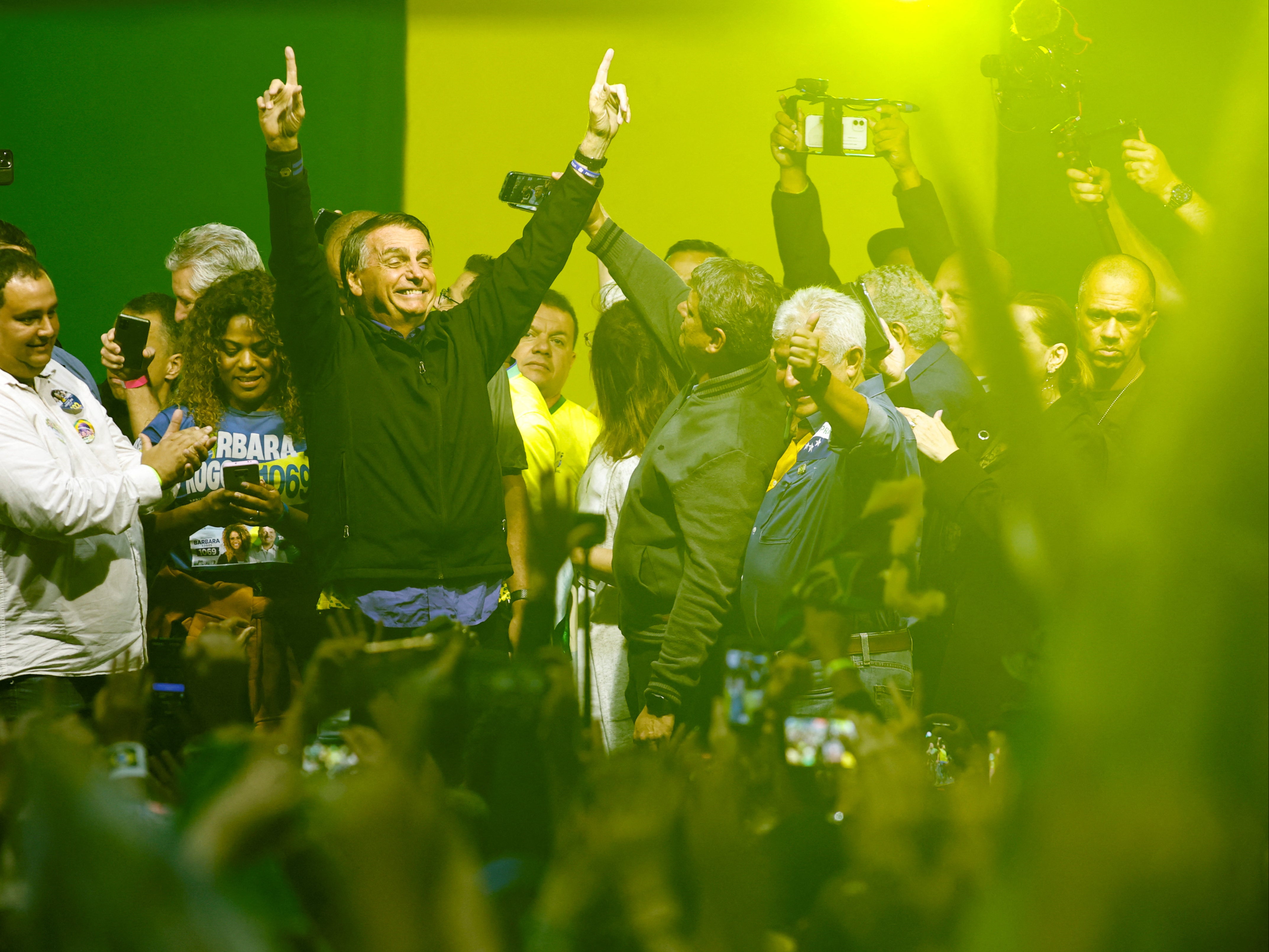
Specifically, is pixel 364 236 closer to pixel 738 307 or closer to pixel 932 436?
pixel 738 307

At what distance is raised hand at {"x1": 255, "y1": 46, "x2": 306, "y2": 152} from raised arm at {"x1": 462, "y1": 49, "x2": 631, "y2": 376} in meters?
0.50

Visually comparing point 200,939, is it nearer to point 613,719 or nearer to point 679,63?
point 613,719

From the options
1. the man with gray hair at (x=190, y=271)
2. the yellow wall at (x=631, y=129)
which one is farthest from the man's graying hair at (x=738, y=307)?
the yellow wall at (x=631, y=129)

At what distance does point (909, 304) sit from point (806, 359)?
3.08 ft

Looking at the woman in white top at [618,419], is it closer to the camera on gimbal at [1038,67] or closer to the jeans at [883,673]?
the jeans at [883,673]

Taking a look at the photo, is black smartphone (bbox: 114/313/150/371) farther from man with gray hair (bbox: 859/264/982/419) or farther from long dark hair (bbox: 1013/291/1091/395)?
long dark hair (bbox: 1013/291/1091/395)

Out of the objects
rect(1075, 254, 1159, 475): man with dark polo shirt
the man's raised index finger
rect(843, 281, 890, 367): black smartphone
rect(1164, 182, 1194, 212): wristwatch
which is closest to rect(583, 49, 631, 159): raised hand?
the man's raised index finger

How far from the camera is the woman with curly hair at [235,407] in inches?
102

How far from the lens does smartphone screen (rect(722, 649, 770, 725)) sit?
125cm

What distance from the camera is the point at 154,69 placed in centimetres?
468

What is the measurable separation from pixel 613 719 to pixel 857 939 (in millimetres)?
2224

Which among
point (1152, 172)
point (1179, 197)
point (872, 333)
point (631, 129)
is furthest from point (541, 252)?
point (631, 129)

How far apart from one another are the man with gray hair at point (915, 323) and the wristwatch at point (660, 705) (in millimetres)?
917

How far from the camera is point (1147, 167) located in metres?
2.90
